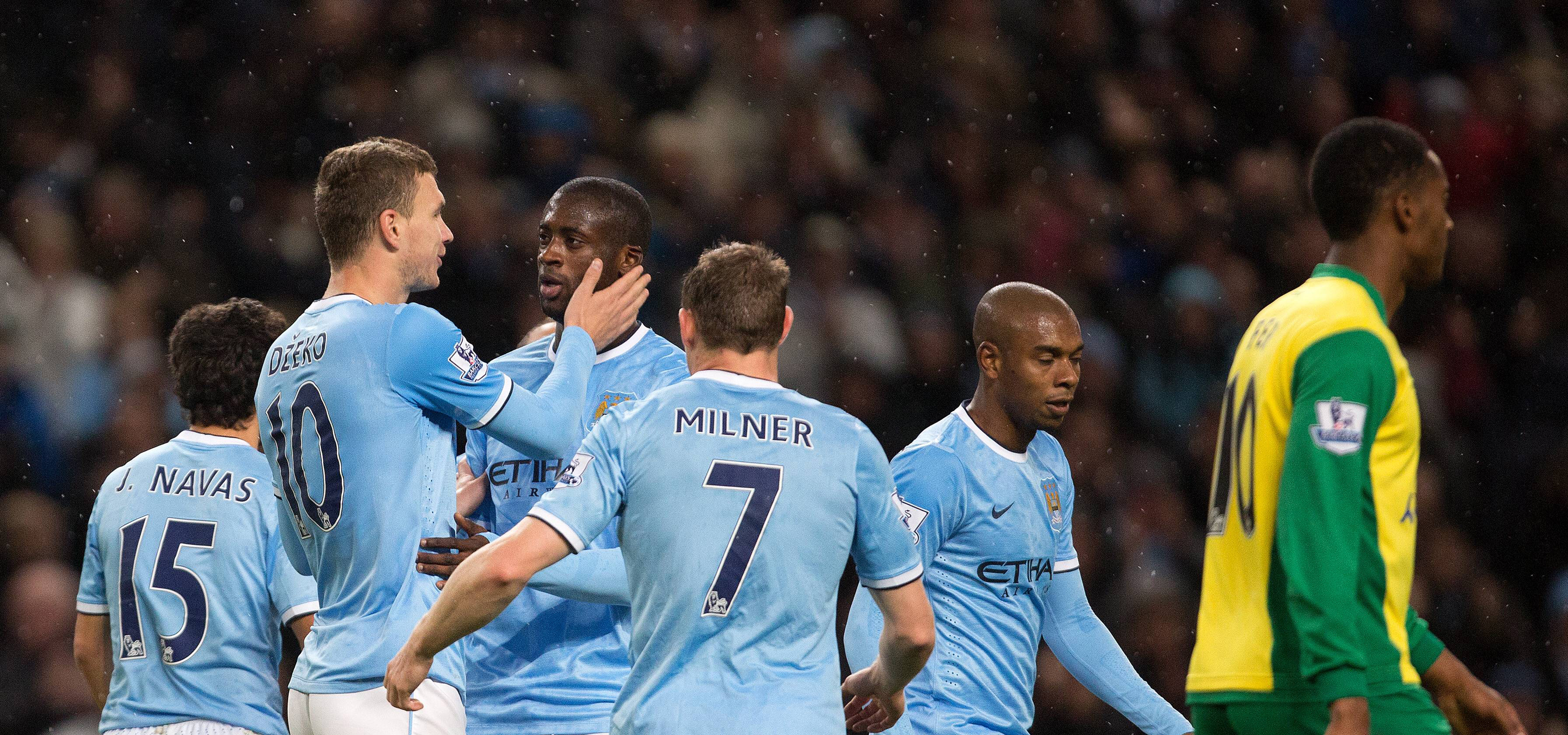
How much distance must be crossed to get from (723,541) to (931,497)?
130 cm

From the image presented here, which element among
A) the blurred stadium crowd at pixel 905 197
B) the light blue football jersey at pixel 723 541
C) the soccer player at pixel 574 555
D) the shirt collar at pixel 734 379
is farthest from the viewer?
the blurred stadium crowd at pixel 905 197

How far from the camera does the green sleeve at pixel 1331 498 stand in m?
2.53

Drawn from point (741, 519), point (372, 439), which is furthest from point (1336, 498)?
point (372, 439)

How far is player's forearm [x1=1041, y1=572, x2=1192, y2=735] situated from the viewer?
4.34 meters

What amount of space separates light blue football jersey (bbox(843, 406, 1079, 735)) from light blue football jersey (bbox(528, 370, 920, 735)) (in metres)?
1.08

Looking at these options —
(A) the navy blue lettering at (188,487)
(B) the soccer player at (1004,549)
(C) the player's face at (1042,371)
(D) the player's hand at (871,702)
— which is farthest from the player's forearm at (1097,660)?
(A) the navy blue lettering at (188,487)

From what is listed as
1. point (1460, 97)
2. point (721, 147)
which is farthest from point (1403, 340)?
point (721, 147)

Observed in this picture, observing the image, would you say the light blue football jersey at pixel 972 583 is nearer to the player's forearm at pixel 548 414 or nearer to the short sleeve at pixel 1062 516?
the short sleeve at pixel 1062 516

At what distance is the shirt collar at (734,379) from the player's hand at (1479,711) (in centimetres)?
147

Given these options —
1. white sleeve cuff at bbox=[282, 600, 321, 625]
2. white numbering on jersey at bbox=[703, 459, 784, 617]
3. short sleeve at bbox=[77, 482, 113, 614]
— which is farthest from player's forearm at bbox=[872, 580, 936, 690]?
short sleeve at bbox=[77, 482, 113, 614]

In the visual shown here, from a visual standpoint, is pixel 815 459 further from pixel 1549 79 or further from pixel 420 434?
pixel 1549 79

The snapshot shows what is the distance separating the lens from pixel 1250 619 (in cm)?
280

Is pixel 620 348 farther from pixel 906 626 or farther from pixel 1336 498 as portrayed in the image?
pixel 1336 498

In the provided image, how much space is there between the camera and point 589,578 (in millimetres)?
3463
